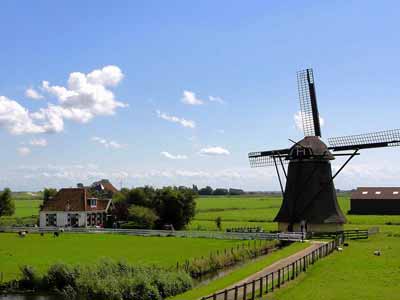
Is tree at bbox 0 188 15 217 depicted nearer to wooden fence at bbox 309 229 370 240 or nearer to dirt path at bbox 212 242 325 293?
wooden fence at bbox 309 229 370 240

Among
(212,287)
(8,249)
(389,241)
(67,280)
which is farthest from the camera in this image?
(389,241)

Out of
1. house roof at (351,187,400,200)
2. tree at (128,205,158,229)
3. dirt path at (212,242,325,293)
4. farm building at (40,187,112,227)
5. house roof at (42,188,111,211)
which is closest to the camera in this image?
dirt path at (212,242,325,293)

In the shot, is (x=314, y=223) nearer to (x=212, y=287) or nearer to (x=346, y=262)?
(x=346, y=262)

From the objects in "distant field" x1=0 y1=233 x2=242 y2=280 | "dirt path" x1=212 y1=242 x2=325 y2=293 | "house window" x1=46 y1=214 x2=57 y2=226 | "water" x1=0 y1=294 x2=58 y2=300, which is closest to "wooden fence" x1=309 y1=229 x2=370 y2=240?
"dirt path" x1=212 y1=242 x2=325 y2=293

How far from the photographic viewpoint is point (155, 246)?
42.7 metres

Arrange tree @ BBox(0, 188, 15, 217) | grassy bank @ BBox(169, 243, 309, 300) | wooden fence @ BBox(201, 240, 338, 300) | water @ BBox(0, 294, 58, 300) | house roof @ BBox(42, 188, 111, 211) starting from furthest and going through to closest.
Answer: tree @ BBox(0, 188, 15, 217) → house roof @ BBox(42, 188, 111, 211) → water @ BBox(0, 294, 58, 300) → grassy bank @ BBox(169, 243, 309, 300) → wooden fence @ BBox(201, 240, 338, 300)

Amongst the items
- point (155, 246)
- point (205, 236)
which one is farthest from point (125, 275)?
point (205, 236)

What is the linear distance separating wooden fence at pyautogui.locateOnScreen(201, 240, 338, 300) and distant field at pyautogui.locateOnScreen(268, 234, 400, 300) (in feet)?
1.48

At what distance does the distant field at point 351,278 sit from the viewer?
2234cm

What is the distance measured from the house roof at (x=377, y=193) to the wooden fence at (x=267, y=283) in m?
57.9

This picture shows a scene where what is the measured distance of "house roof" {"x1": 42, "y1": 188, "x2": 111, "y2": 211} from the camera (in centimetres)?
6650

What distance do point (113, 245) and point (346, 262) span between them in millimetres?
19195

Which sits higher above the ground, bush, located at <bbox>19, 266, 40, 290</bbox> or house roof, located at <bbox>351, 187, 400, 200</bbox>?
house roof, located at <bbox>351, 187, 400, 200</bbox>

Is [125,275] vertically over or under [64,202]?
under
